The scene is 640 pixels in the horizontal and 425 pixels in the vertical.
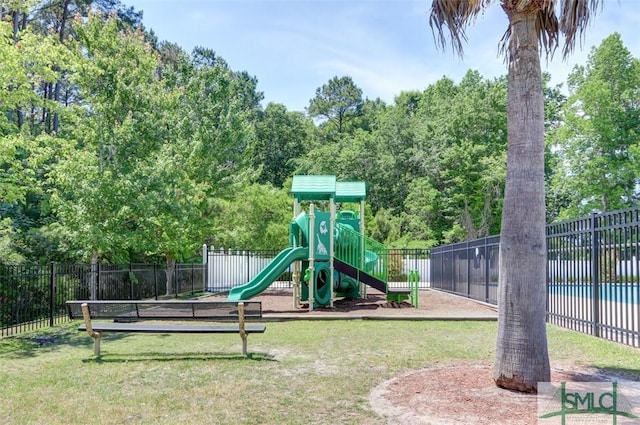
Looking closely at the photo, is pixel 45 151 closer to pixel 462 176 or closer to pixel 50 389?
pixel 50 389

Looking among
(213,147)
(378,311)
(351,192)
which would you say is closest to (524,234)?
(378,311)

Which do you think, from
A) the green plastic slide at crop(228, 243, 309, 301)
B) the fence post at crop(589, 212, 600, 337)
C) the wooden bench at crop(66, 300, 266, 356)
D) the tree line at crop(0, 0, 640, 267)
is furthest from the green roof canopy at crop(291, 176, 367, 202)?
the fence post at crop(589, 212, 600, 337)

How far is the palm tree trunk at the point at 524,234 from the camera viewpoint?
5648mm

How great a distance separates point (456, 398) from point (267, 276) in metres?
9.62

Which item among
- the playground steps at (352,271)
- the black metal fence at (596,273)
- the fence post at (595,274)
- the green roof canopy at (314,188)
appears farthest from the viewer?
the playground steps at (352,271)

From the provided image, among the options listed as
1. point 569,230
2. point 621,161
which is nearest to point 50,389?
point 569,230

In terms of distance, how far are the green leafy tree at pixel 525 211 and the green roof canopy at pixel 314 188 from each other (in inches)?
382

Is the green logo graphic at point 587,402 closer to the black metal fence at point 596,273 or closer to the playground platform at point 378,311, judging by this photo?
the black metal fence at point 596,273

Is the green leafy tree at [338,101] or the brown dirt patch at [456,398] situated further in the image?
the green leafy tree at [338,101]

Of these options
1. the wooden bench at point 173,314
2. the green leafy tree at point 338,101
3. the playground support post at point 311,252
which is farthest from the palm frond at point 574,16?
the green leafy tree at point 338,101

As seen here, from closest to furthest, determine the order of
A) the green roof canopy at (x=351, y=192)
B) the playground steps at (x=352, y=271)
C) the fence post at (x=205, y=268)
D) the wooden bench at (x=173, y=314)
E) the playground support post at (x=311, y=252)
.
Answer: the wooden bench at (x=173, y=314) < the playground support post at (x=311, y=252) < the playground steps at (x=352, y=271) < the green roof canopy at (x=351, y=192) < the fence post at (x=205, y=268)

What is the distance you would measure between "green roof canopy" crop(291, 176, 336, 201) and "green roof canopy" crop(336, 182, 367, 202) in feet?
8.73

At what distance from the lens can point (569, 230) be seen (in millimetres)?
10102

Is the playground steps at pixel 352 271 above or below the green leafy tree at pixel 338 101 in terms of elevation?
below
